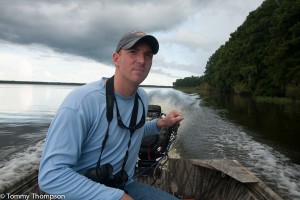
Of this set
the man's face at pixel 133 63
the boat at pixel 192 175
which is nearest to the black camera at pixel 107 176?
the man's face at pixel 133 63

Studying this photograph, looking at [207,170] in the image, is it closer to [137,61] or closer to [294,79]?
[137,61]

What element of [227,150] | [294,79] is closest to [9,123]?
[227,150]

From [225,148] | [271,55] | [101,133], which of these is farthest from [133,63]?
[271,55]

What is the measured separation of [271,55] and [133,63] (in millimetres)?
61292

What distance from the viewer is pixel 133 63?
2.81 m

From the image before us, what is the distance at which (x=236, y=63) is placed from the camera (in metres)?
86.1

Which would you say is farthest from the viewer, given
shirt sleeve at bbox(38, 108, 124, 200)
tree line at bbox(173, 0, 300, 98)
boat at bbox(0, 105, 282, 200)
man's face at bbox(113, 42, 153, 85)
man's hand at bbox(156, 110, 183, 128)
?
tree line at bbox(173, 0, 300, 98)

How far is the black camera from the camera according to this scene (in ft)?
A: 8.74

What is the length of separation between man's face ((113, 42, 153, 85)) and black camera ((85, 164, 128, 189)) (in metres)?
0.84

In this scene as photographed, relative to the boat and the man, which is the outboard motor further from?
the man

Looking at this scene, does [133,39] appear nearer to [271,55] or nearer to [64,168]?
[64,168]

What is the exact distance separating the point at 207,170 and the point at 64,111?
515 cm

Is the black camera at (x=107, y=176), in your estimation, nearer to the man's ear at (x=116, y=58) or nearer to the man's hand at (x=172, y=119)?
the man's ear at (x=116, y=58)

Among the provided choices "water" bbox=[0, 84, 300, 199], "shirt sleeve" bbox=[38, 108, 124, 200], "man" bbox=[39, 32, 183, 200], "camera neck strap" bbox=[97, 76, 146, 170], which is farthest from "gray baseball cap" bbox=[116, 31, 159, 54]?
"water" bbox=[0, 84, 300, 199]
